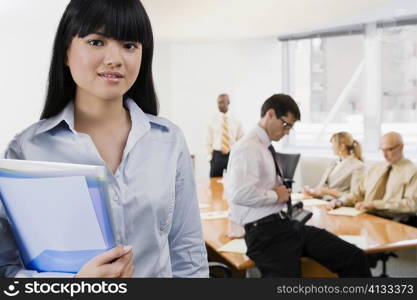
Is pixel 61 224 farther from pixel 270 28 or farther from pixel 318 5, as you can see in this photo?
pixel 270 28

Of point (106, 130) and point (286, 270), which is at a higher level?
point (106, 130)

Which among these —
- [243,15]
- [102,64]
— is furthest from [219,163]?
[102,64]

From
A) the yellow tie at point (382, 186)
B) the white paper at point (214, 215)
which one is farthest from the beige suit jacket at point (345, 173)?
the white paper at point (214, 215)

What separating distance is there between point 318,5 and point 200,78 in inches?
125

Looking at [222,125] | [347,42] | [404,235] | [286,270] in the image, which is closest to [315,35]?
[347,42]

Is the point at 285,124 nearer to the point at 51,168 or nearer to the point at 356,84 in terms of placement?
the point at 51,168

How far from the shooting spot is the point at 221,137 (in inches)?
254

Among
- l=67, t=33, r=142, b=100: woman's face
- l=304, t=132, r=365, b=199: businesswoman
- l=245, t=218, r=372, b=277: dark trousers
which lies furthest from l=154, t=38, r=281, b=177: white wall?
l=67, t=33, r=142, b=100: woman's face

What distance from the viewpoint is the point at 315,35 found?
6.73m

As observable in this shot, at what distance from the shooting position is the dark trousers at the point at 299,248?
8.44 ft

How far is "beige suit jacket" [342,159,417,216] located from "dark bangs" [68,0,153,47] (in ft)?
10.1

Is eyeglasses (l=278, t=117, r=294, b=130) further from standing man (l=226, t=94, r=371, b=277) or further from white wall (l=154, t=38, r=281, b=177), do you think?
white wall (l=154, t=38, r=281, b=177)

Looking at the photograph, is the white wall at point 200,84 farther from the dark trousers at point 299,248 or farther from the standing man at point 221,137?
the dark trousers at point 299,248

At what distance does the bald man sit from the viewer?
361cm
